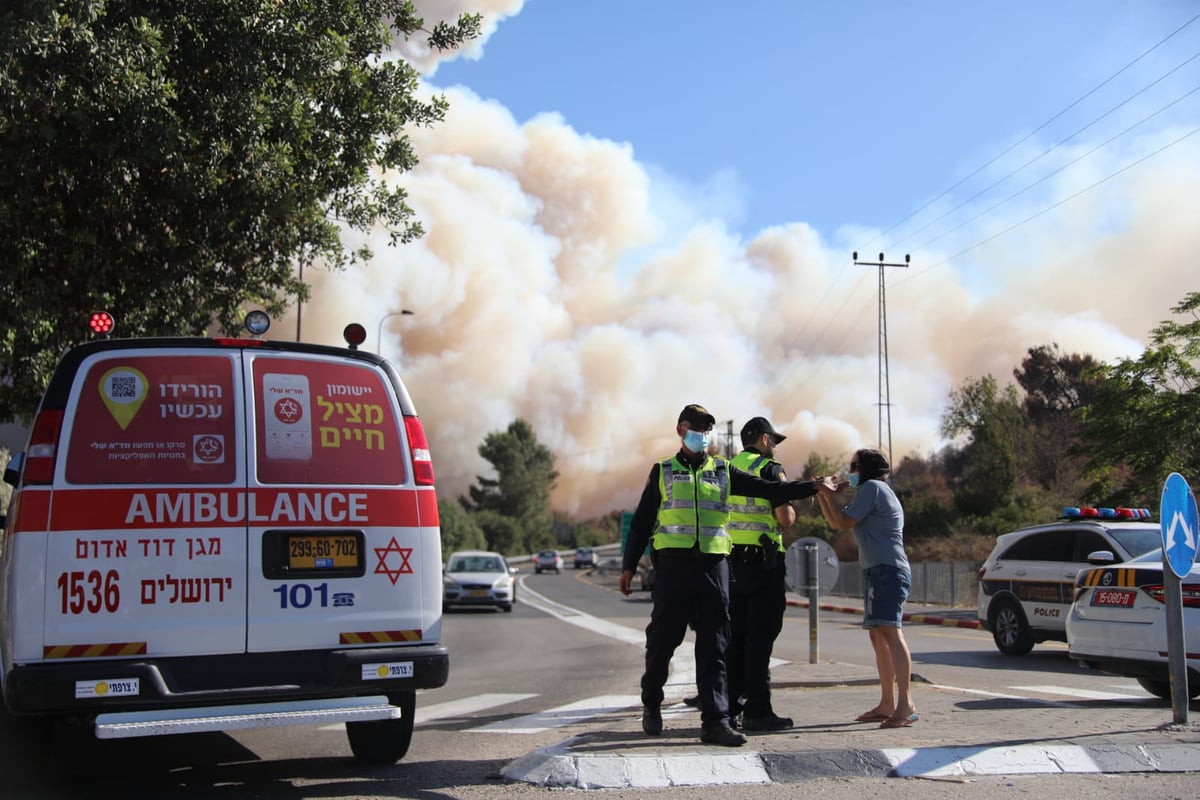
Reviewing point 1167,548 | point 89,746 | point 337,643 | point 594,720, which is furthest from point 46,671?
point 1167,548

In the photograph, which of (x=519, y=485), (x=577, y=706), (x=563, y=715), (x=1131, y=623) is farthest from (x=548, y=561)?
(x=1131, y=623)

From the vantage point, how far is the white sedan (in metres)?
8.62

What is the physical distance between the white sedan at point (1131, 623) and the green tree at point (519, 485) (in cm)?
11488

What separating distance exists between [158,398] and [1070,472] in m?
46.1

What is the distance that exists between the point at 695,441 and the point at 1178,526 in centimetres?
289

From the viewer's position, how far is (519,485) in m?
130

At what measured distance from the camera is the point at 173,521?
527 cm

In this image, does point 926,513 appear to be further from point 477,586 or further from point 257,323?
point 257,323

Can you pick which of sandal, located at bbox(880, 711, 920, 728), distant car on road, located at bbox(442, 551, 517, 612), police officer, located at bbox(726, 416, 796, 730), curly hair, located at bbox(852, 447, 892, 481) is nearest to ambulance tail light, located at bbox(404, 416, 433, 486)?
police officer, located at bbox(726, 416, 796, 730)

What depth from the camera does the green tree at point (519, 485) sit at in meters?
129

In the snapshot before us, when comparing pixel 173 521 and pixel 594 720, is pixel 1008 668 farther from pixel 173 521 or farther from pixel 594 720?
pixel 173 521

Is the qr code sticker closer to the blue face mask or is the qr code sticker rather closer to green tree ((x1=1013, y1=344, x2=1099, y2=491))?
the blue face mask

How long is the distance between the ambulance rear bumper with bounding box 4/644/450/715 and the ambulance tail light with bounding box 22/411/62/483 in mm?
822

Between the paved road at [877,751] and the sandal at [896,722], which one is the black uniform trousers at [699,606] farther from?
the sandal at [896,722]
